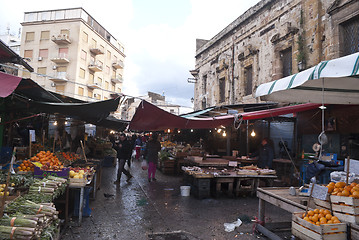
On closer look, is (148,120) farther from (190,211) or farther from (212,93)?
(212,93)

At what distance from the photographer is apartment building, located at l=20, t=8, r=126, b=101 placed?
29312 mm

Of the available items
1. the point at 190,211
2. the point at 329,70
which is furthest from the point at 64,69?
the point at 329,70

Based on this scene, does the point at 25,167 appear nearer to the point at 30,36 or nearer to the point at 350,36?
the point at 350,36

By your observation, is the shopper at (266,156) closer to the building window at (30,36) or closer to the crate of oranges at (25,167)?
the crate of oranges at (25,167)

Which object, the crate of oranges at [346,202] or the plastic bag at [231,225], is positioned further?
the plastic bag at [231,225]

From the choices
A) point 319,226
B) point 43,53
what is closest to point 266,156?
point 319,226

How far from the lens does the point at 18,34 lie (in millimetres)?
40188

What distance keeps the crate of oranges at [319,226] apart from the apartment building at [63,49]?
1113 inches

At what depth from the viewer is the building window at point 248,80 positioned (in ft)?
46.5

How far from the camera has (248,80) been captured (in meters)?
14.5

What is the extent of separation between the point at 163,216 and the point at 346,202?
146 inches

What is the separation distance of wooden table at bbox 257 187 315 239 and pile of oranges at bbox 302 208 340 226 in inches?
12.7

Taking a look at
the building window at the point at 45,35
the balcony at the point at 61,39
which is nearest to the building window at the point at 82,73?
the balcony at the point at 61,39

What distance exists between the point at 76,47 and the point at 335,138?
30088 millimetres
